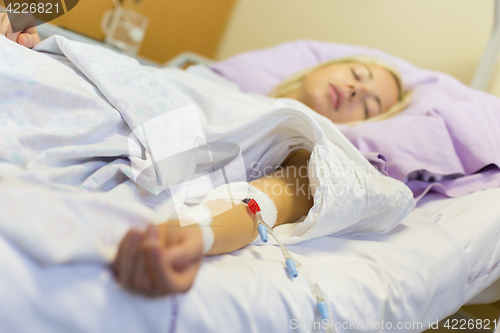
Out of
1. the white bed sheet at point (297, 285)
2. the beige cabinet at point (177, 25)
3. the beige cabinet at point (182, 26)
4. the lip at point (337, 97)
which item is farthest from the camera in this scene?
the beige cabinet at point (182, 26)

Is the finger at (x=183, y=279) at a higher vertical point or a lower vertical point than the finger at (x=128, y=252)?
lower

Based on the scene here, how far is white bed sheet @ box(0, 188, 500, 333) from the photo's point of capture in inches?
11.4

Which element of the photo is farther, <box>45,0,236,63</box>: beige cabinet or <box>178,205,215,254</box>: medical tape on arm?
<box>45,0,236,63</box>: beige cabinet

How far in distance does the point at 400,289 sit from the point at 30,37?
0.74 m

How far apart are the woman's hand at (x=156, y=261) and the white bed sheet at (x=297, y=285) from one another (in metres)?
0.02

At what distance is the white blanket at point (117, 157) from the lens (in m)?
0.29

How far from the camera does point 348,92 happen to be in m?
1.08

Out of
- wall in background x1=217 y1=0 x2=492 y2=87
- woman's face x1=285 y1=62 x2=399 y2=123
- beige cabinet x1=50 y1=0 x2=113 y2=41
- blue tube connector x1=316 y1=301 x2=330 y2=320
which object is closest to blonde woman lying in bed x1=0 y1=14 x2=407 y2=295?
woman's face x1=285 y1=62 x2=399 y2=123

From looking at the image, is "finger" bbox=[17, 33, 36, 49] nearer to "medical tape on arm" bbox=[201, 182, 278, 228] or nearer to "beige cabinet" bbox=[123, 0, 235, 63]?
"medical tape on arm" bbox=[201, 182, 278, 228]

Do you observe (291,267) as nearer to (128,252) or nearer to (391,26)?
(128,252)

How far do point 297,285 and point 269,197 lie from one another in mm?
188

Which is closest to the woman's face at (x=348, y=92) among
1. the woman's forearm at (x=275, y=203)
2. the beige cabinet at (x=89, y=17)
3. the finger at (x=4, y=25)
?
the woman's forearm at (x=275, y=203)

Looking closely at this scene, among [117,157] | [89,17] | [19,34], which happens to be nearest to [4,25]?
[19,34]

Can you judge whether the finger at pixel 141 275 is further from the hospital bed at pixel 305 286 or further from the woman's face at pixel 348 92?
the woman's face at pixel 348 92
